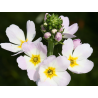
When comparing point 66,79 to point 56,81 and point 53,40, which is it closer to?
point 56,81

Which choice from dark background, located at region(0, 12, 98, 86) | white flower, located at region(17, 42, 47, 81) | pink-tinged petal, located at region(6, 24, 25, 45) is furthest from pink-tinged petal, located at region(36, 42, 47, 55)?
dark background, located at region(0, 12, 98, 86)

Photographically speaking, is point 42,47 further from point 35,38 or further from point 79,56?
point 35,38

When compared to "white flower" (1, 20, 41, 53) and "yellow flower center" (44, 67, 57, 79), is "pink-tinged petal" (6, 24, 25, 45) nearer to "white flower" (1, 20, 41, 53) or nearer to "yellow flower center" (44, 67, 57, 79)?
"white flower" (1, 20, 41, 53)

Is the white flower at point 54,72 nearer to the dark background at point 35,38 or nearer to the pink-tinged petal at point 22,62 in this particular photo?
the pink-tinged petal at point 22,62

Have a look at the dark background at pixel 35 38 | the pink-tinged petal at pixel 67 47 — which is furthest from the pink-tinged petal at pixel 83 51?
the dark background at pixel 35 38

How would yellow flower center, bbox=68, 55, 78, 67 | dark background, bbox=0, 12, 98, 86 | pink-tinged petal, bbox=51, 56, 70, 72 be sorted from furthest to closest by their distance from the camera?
1. dark background, bbox=0, 12, 98, 86
2. yellow flower center, bbox=68, 55, 78, 67
3. pink-tinged petal, bbox=51, 56, 70, 72

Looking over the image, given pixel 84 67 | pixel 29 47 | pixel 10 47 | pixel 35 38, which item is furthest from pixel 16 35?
pixel 35 38
